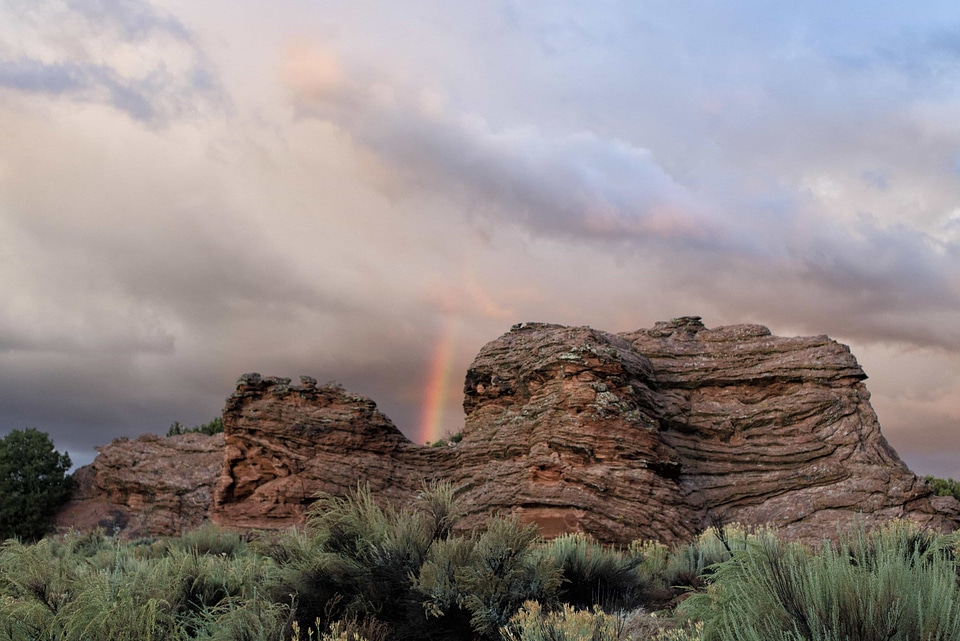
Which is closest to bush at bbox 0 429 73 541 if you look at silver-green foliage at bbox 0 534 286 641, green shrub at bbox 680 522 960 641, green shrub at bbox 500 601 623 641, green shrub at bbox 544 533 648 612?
silver-green foliage at bbox 0 534 286 641

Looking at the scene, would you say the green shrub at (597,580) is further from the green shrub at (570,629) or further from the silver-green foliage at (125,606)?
the silver-green foliage at (125,606)

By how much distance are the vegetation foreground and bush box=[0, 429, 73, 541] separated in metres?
27.9

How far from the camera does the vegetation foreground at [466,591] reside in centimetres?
440

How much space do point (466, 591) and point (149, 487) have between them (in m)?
26.6

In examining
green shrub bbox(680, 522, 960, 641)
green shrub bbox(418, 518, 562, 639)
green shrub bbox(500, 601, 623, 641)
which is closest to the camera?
green shrub bbox(680, 522, 960, 641)

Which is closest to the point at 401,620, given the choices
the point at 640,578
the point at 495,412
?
the point at 640,578

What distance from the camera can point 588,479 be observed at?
17344 mm

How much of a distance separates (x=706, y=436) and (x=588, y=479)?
19.1 feet

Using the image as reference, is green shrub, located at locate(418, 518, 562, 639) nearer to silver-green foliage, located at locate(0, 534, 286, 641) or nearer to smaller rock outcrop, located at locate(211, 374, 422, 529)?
silver-green foliage, located at locate(0, 534, 286, 641)

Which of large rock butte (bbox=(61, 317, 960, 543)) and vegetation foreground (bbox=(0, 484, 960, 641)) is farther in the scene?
large rock butte (bbox=(61, 317, 960, 543))

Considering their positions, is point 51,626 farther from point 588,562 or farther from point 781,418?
point 781,418

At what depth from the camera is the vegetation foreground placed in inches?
173

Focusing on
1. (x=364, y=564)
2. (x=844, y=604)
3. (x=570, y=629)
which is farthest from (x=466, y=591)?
(x=844, y=604)

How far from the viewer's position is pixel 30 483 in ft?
110
